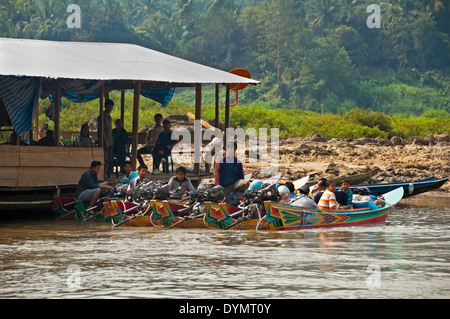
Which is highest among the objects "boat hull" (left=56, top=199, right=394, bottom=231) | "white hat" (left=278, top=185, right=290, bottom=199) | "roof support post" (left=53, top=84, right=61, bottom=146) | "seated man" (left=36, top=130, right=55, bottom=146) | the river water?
"roof support post" (left=53, top=84, right=61, bottom=146)

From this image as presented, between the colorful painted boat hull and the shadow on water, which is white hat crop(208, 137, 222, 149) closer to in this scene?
the colorful painted boat hull

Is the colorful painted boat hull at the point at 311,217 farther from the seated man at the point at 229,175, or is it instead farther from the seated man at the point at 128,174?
the seated man at the point at 128,174

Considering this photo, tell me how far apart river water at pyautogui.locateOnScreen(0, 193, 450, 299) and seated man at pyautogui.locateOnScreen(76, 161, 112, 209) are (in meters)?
0.53

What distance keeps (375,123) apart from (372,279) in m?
23.6

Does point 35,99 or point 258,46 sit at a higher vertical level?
point 258,46

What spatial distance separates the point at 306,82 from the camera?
58.1m

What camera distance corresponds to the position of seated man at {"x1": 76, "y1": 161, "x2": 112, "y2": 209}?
15750 millimetres

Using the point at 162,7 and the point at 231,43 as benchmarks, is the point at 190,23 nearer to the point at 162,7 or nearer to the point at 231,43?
the point at 231,43

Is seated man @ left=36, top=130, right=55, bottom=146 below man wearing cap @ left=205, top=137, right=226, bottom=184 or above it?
above

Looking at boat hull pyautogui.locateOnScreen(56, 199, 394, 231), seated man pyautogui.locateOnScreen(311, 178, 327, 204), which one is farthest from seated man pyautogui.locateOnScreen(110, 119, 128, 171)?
seated man pyautogui.locateOnScreen(311, 178, 327, 204)

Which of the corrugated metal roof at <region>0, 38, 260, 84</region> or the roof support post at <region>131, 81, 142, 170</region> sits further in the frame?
the roof support post at <region>131, 81, 142, 170</region>
